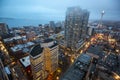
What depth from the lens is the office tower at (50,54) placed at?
30245mm

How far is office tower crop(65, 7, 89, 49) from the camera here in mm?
50875

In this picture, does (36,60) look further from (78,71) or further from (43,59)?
(78,71)

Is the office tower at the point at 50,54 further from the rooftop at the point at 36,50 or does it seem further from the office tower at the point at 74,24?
the office tower at the point at 74,24

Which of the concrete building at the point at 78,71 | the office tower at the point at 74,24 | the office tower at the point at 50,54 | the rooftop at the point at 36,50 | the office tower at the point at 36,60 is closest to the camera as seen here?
the office tower at the point at 36,60

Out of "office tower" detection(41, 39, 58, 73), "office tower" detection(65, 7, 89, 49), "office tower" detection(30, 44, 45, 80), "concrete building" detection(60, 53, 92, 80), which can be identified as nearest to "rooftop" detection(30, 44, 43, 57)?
"office tower" detection(30, 44, 45, 80)

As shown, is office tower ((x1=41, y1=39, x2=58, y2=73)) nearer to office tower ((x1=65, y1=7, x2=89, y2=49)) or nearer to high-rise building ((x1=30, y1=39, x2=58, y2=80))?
high-rise building ((x1=30, y1=39, x2=58, y2=80))

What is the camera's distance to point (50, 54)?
→ 3139 cm

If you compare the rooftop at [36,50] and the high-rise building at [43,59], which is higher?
the rooftop at [36,50]

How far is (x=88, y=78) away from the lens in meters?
25.6

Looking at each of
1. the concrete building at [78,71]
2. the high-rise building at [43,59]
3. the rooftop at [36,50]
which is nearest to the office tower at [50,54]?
the high-rise building at [43,59]

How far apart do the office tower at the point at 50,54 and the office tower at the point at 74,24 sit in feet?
75.5

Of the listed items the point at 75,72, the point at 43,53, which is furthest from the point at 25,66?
the point at 75,72

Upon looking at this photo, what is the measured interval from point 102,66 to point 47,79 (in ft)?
71.3

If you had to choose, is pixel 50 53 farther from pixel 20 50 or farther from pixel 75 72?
pixel 20 50
